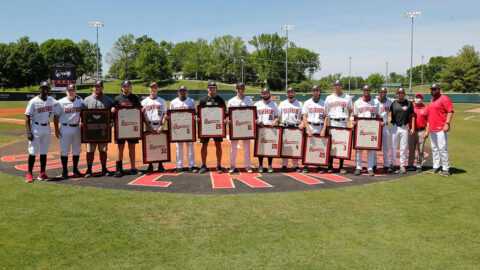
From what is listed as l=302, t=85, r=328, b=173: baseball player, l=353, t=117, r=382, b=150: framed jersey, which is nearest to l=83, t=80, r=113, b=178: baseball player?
l=302, t=85, r=328, b=173: baseball player

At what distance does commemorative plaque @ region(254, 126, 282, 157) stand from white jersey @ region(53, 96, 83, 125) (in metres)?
4.78

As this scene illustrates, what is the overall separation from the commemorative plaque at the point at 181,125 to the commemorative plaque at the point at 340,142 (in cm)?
384

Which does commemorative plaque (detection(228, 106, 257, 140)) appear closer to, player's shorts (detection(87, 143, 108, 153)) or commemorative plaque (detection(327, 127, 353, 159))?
commemorative plaque (detection(327, 127, 353, 159))

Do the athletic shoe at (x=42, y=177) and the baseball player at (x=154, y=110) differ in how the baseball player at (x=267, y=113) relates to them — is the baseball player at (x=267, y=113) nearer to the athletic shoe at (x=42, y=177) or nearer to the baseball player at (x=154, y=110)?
the baseball player at (x=154, y=110)

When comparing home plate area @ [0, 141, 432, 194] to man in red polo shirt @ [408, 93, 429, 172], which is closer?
home plate area @ [0, 141, 432, 194]

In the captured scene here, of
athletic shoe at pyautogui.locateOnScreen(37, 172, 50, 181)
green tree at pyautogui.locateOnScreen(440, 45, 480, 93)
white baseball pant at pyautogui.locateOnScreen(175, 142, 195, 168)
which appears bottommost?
athletic shoe at pyautogui.locateOnScreen(37, 172, 50, 181)

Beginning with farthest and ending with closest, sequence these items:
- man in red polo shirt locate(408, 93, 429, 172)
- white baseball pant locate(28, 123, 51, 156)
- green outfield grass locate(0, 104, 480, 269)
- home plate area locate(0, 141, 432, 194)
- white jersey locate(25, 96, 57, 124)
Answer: man in red polo shirt locate(408, 93, 429, 172), white baseball pant locate(28, 123, 51, 156), white jersey locate(25, 96, 57, 124), home plate area locate(0, 141, 432, 194), green outfield grass locate(0, 104, 480, 269)

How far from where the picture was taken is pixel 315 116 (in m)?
9.68

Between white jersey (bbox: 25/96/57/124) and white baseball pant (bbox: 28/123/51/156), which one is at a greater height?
white jersey (bbox: 25/96/57/124)

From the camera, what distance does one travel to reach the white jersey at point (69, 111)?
867 centimetres

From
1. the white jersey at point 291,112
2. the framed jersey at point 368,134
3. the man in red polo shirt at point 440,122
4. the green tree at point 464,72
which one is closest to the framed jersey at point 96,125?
the white jersey at point 291,112

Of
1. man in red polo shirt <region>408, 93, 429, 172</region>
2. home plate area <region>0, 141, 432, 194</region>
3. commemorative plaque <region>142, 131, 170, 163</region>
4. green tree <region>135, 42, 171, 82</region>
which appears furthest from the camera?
green tree <region>135, 42, 171, 82</region>

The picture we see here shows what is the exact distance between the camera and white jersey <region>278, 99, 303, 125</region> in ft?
32.2

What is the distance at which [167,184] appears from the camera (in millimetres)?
8250
